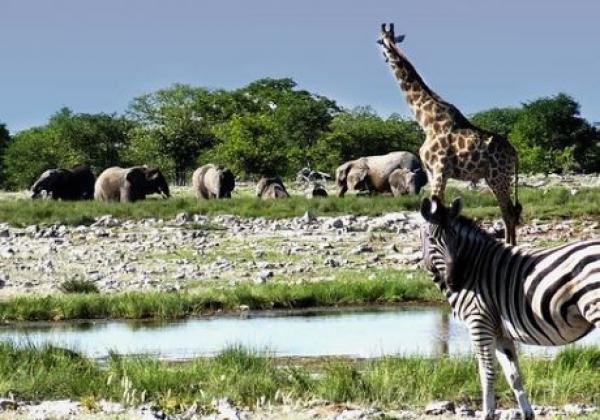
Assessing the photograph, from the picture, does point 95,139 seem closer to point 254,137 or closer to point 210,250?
point 254,137

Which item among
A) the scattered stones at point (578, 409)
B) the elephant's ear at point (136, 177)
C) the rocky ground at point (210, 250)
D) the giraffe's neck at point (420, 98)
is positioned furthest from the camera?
the elephant's ear at point (136, 177)

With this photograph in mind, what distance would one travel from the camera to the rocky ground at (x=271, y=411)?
7.72 metres

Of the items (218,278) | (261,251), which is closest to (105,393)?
(218,278)

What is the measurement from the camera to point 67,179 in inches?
2002

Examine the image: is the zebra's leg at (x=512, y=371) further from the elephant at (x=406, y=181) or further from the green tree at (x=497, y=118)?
the green tree at (x=497, y=118)

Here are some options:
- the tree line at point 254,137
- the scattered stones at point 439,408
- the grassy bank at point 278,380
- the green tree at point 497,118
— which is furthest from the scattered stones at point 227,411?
the green tree at point 497,118

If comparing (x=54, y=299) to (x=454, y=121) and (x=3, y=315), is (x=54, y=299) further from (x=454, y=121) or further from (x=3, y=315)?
(x=454, y=121)

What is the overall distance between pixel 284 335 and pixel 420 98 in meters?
4.01

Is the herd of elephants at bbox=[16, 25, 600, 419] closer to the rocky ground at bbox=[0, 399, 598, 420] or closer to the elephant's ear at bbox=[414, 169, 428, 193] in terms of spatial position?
the rocky ground at bbox=[0, 399, 598, 420]

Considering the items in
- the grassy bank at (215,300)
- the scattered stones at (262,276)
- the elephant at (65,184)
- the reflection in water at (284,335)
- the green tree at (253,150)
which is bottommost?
the reflection in water at (284,335)

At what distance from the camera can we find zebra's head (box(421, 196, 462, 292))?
7.36 metres

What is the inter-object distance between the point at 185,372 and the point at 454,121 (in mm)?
6301

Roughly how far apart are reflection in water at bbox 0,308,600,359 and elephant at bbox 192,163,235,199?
32.0m

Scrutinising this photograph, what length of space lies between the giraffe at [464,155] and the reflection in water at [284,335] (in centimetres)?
159
